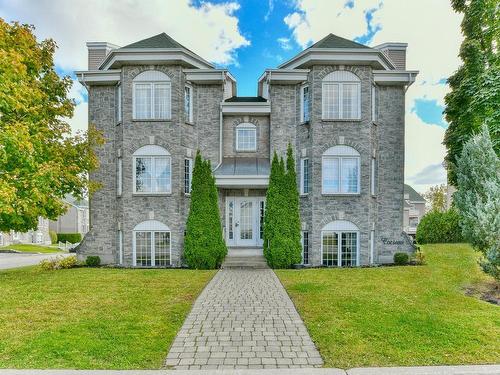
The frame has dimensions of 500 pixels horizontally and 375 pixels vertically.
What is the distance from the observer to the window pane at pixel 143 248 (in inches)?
567

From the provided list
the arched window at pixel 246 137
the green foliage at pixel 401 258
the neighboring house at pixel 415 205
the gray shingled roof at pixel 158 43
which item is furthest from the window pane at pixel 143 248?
the neighboring house at pixel 415 205

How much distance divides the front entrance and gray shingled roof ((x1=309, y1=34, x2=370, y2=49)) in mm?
7974

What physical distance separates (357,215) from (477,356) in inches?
383

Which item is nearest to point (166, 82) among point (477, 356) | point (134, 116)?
point (134, 116)

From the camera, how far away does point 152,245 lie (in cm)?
1438

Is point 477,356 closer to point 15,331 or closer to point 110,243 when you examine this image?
point 15,331

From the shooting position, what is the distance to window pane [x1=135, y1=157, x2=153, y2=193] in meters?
14.5

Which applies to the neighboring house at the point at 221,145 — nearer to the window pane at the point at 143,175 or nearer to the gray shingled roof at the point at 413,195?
the window pane at the point at 143,175

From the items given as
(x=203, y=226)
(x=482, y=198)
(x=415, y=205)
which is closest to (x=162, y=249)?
(x=203, y=226)

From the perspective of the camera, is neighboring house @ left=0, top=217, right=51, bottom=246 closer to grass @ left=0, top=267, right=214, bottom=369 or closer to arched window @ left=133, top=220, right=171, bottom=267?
arched window @ left=133, top=220, right=171, bottom=267

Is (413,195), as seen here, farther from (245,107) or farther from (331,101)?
(245,107)

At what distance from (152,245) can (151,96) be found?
677 centimetres

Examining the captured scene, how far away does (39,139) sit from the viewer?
37.0 ft

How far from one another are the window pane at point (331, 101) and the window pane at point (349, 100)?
315mm
